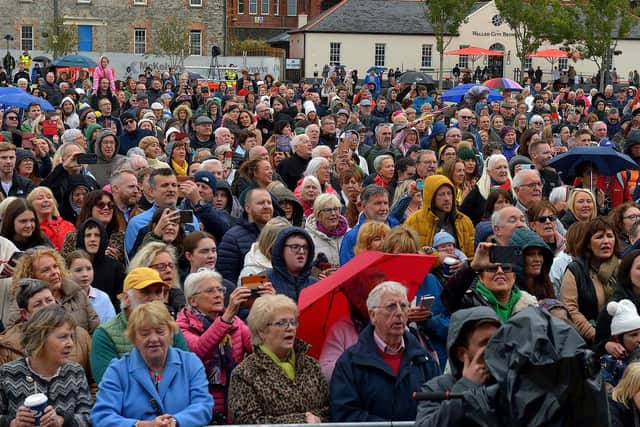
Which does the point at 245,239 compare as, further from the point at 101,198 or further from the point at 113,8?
the point at 113,8

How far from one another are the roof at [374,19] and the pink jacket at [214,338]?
58827 mm

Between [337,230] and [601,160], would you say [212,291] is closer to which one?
[337,230]

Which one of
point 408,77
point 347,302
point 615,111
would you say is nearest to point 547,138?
point 615,111

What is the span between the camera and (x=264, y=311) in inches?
256

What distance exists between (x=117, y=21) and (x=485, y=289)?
6228 cm

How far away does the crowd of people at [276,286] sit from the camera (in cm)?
629

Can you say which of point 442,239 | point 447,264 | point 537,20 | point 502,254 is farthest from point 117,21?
point 502,254

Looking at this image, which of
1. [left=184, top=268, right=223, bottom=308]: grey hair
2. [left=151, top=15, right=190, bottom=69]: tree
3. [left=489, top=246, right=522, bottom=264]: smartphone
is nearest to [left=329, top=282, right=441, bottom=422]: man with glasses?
[left=489, top=246, right=522, bottom=264]: smartphone

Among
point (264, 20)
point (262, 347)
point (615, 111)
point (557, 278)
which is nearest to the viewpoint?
point (262, 347)

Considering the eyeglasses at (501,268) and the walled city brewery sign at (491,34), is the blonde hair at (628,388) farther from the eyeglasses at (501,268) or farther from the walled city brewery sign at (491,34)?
the walled city brewery sign at (491,34)

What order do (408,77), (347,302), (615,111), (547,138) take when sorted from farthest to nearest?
(408,77) → (615,111) → (547,138) → (347,302)

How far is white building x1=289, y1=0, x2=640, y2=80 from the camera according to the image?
6506 cm

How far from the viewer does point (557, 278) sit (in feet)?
28.4

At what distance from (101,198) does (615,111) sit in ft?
48.0
